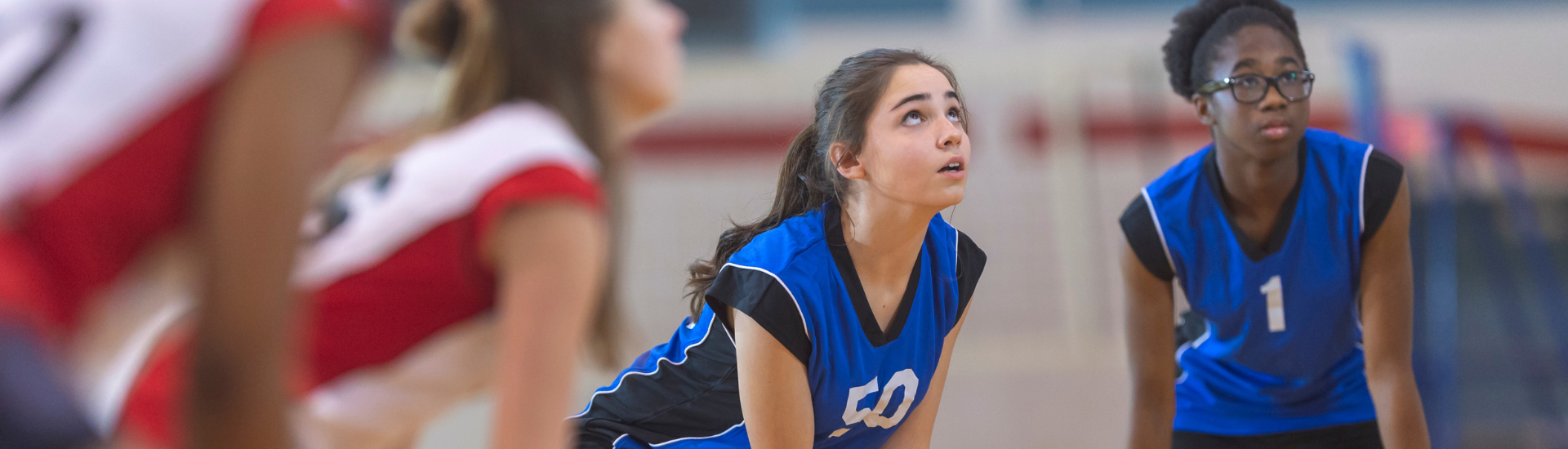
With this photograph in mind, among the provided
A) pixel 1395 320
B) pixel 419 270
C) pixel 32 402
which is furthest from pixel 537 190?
pixel 1395 320

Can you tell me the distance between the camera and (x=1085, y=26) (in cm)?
534

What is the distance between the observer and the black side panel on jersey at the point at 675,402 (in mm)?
1862

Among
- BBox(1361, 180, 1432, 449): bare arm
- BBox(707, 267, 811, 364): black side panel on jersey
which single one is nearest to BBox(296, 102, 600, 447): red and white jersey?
BBox(707, 267, 811, 364): black side panel on jersey

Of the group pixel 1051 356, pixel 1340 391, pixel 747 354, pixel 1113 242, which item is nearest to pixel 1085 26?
pixel 1113 242

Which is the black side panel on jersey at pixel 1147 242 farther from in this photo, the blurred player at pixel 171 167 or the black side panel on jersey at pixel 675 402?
the blurred player at pixel 171 167

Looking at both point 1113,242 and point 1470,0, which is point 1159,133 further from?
point 1470,0

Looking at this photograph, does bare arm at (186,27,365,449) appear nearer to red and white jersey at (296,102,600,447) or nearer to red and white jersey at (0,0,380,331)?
red and white jersey at (0,0,380,331)

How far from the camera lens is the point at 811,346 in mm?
1703

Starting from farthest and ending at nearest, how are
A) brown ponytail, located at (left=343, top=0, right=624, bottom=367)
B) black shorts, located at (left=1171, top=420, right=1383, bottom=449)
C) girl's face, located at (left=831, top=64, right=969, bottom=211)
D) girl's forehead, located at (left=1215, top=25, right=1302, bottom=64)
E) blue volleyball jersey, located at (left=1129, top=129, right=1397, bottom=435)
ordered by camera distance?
1. black shorts, located at (left=1171, top=420, right=1383, bottom=449)
2. blue volleyball jersey, located at (left=1129, top=129, right=1397, bottom=435)
3. girl's forehead, located at (left=1215, top=25, right=1302, bottom=64)
4. girl's face, located at (left=831, top=64, right=969, bottom=211)
5. brown ponytail, located at (left=343, top=0, right=624, bottom=367)

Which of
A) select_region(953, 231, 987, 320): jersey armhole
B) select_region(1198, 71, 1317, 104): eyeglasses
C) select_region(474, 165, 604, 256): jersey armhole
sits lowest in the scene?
select_region(474, 165, 604, 256): jersey armhole

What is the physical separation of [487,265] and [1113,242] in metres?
3.34

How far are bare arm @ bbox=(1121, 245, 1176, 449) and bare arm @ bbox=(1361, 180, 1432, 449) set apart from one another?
1.01 feet

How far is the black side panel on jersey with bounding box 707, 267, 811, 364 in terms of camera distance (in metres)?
1.66

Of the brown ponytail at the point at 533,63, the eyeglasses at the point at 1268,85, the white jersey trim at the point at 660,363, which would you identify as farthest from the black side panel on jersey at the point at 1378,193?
the brown ponytail at the point at 533,63
